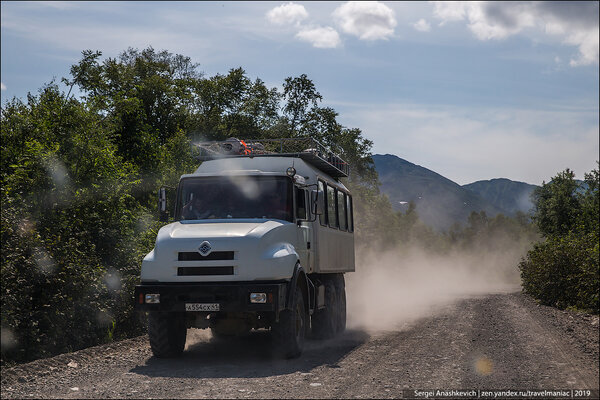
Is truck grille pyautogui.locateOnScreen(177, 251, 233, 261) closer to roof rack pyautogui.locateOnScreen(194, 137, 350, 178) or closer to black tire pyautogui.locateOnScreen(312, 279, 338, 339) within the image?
roof rack pyautogui.locateOnScreen(194, 137, 350, 178)

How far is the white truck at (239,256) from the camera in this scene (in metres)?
10.3

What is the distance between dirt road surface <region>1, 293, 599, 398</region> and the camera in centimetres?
838

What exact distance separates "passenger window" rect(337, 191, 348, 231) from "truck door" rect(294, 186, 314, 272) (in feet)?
11.9

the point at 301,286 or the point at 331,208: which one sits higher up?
the point at 331,208

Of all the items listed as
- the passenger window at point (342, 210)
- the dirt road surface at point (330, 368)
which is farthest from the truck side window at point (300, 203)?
the passenger window at point (342, 210)

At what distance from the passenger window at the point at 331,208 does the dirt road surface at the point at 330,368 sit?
8.45ft

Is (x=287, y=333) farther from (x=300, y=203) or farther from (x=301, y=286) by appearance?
(x=300, y=203)

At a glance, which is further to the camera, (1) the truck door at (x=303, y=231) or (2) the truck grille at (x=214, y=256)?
(1) the truck door at (x=303, y=231)

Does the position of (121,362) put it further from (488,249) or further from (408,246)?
(488,249)

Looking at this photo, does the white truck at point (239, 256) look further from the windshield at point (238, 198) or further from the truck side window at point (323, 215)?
the truck side window at point (323, 215)

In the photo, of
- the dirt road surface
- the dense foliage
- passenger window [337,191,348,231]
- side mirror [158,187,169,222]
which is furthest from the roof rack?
the dense foliage

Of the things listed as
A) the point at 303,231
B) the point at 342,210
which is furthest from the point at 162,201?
the point at 342,210

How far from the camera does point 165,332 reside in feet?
35.9

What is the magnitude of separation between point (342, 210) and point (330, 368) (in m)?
6.96
